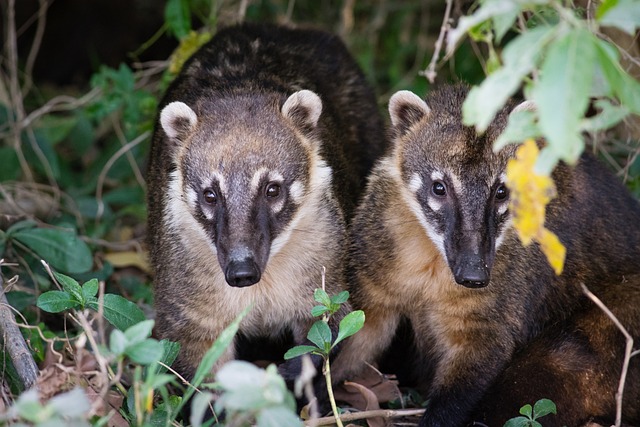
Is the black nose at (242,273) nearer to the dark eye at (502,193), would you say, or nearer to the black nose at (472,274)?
the black nose at (472,274)

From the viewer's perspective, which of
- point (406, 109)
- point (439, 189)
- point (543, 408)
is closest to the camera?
point (543, 408)

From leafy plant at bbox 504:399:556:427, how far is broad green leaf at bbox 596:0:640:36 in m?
1.82

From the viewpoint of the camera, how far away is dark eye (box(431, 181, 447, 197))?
422cm

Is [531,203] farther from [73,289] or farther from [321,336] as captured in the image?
[73,289]

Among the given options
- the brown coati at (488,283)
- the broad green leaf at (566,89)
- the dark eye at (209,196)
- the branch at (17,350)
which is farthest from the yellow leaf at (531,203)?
the branch at (17,350)

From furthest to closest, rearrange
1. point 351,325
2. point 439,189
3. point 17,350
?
point 439,189 → point 17,350 → point 351,325

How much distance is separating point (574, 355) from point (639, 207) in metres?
1.03

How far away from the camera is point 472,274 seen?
3943mm

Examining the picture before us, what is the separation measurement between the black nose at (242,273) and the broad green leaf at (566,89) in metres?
1.67

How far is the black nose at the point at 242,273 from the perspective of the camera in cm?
394

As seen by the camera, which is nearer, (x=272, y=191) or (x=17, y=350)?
(x=17, y=350)

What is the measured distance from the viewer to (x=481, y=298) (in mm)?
4422

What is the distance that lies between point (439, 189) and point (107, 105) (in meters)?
2.95

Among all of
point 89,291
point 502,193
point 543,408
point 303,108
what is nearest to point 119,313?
point 89,291
